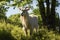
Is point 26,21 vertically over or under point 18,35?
over

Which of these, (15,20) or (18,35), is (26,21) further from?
(15,20)

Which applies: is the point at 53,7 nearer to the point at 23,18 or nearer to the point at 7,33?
the point at 23,18

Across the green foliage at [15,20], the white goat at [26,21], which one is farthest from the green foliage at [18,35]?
the green foliage at [15,20]

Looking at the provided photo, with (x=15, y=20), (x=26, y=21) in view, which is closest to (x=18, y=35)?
(x=26, y=21)

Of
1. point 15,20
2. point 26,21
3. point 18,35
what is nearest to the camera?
point 18,35

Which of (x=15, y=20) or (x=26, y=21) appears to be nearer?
(x=26, y=21)

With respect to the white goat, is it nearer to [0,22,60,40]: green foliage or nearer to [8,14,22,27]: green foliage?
[0,22,60,40]: green foliage

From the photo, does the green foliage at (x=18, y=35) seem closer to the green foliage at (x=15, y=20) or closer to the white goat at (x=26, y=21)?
the white goat at (x=26, y=21)

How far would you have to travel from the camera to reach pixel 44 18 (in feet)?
63.7

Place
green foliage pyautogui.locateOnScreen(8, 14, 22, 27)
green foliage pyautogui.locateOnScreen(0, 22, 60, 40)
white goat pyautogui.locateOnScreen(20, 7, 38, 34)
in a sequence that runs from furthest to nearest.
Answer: green foliage pyautogui.locateOnScreen(8, 14, 22, 27)
white goat pyautogui.locateOnScreen(20, 7, 38, 34)
green foliage pyautogui.locateOnScreen(0, 22, 60, 40)

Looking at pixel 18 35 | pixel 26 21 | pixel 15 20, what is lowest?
pixel 15 20

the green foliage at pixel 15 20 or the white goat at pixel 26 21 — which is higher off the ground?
the white goat at pixel 26 21

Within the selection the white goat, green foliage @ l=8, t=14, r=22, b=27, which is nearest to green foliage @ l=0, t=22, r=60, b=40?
the white goat

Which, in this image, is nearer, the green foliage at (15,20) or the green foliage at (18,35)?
the green foliage at (18,35)
